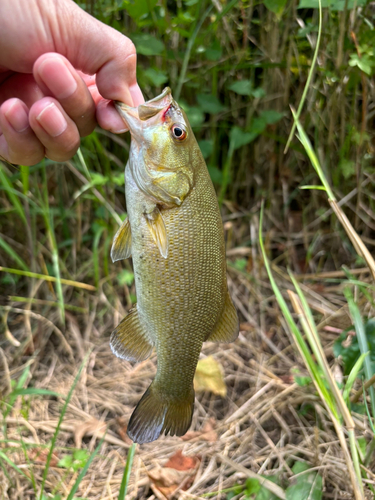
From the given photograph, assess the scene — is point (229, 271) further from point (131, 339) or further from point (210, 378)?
point (131, 339)

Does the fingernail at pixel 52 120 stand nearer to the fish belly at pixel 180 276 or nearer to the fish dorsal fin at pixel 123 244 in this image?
the fish belly at pixel 180 276

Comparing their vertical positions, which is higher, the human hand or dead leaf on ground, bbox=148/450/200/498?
the human hand

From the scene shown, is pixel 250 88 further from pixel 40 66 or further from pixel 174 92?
pixel 40 66

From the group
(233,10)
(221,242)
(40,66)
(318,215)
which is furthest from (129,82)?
(318,215)

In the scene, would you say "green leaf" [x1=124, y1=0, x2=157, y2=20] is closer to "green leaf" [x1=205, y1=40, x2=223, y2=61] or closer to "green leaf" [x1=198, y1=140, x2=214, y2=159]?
"green leaf" [x1=205, y1=40, x2=223, y2=61]

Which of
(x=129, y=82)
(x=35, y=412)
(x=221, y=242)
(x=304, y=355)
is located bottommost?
(x=35, y=412)

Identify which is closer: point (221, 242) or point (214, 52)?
point (221, 242)

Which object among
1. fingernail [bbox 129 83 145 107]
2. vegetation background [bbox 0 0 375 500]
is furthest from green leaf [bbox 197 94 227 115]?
fingernail [bbox 129 83 145 107]
